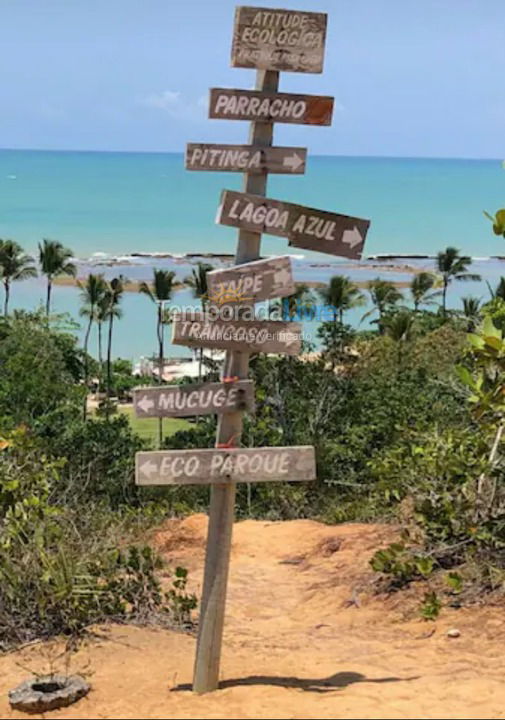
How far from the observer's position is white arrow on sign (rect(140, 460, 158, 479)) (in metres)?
5.03

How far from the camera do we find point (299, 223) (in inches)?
202

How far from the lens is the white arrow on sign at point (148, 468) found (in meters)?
5.03

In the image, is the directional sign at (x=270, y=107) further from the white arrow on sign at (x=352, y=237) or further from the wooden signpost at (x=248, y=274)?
the white arrow on sign at (x=352, y=237)

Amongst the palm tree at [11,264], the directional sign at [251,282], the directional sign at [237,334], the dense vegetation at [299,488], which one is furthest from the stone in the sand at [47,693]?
the palm tree at [11,264]

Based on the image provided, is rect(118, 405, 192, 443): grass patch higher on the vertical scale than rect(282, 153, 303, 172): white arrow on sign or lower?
lower

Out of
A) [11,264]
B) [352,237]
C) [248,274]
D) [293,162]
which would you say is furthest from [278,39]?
[11,264]

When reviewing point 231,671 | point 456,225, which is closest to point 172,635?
point 231,671

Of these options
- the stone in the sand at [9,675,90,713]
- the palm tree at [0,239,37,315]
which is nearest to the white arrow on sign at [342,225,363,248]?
the stone in the sand at [9,675,90,713]

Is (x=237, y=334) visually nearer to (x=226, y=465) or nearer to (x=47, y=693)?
(x=226, y=465)

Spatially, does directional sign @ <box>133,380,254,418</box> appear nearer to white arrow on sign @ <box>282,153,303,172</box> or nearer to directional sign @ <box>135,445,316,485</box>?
directional sign @ <box>135,445,316,485</box>

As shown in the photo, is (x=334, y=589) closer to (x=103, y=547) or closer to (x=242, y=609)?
(x=242, y=609)

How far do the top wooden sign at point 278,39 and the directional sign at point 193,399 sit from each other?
63.6 inches

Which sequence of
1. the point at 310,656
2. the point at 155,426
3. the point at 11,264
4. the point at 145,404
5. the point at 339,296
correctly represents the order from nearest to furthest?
the point at 145,404
the point at 310,656
the point at 339,296
the point at 155,426
the point at 11,264

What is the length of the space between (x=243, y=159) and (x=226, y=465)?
1538mm
